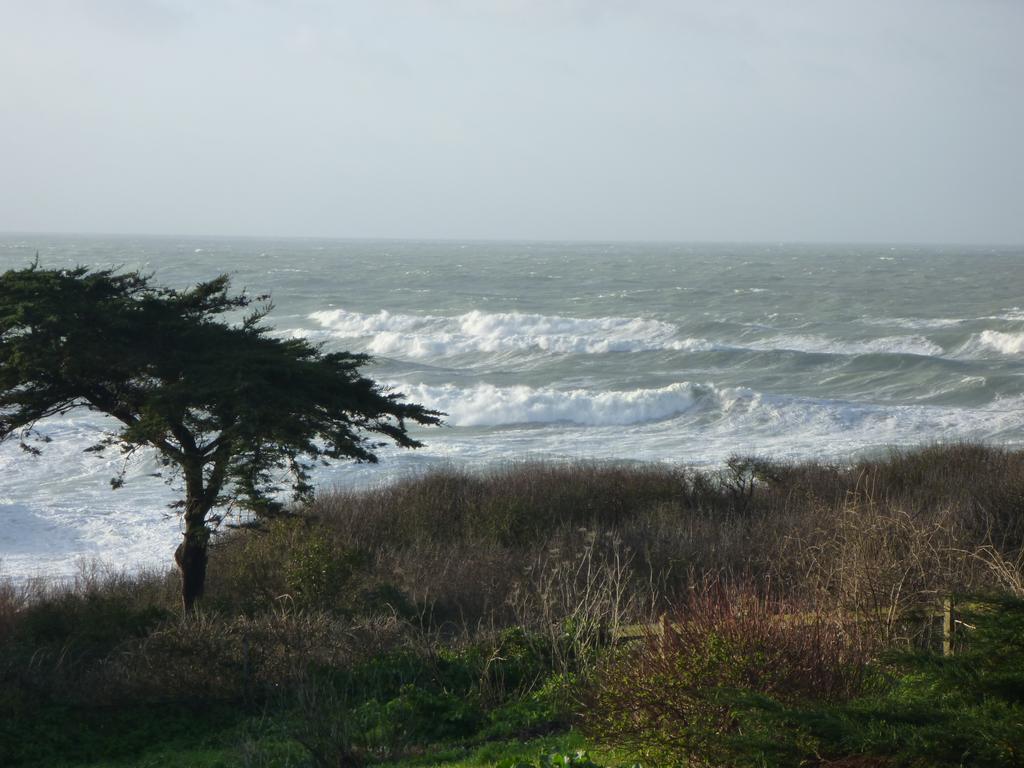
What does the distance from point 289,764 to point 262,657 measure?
2781 mm

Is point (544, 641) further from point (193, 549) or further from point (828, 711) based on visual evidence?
point (828, 711)

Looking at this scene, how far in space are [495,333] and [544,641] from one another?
51.4 metres

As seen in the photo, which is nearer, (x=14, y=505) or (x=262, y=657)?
(x=262, y=657)

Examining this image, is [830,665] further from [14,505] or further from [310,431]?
[14,505]

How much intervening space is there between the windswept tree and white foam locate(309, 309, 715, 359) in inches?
1483

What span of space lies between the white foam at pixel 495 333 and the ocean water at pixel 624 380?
18cm

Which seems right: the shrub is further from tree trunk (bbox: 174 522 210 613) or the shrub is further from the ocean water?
the ocean water

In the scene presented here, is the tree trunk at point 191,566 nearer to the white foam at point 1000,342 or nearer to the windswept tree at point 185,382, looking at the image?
the windswept tree at point 185,382

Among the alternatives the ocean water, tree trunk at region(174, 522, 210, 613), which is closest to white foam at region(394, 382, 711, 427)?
the ocean water

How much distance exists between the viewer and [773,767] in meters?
5.37

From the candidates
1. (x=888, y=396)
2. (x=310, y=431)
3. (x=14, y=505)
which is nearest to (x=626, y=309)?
(x=888, y=396)

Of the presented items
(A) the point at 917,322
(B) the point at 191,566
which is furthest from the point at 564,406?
(A) the point at 917,322

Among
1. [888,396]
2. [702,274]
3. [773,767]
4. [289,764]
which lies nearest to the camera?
[773,767]

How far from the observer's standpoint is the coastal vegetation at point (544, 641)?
5.64 metres
